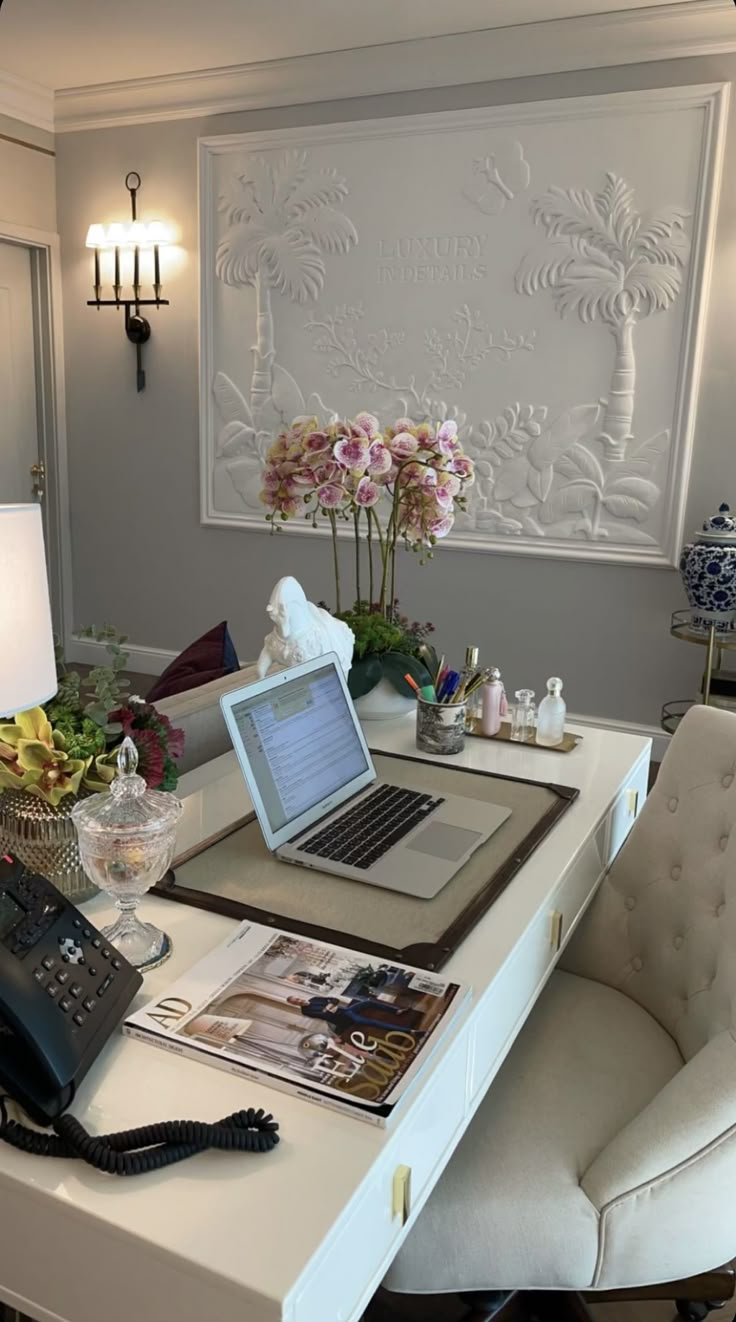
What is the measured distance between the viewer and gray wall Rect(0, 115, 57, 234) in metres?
4.26

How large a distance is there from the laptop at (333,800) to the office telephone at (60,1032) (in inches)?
14.9

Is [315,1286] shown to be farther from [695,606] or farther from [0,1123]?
[695,606]

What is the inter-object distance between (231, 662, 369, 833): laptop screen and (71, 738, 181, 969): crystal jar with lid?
0.24m

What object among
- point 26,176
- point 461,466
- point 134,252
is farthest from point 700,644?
point 26,176

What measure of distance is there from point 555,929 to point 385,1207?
0.55m

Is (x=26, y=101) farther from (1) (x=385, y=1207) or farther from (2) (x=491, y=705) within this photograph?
(1) (x=385, y=1207)

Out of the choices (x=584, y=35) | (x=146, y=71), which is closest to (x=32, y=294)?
(x=146, y=71)

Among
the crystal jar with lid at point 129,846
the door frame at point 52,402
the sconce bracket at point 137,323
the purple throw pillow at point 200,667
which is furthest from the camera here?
the door frame at point 52,402

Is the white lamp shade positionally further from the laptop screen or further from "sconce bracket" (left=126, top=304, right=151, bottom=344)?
"sconce bracket" (left=126, top=304, right=151, bottom=344)

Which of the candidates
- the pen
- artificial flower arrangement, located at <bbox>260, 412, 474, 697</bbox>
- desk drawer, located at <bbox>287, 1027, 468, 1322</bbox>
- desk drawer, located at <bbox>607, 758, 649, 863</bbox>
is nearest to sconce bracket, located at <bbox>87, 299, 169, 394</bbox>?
artificial flower arrangement, located at <bbox>260, 412, 474, 697</bbox>

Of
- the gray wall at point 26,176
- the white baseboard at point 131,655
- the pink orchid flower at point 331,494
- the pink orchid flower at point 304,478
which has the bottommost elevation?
the white baseboard at point 131,655

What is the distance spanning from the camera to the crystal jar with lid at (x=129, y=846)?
3.28 feet

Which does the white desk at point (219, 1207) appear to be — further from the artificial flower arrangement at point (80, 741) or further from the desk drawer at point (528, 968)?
the artificial flower arrangement at point (80, 741)

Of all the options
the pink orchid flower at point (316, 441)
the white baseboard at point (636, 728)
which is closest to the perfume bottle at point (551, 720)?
the pink orchid flower at point (316, 441)
